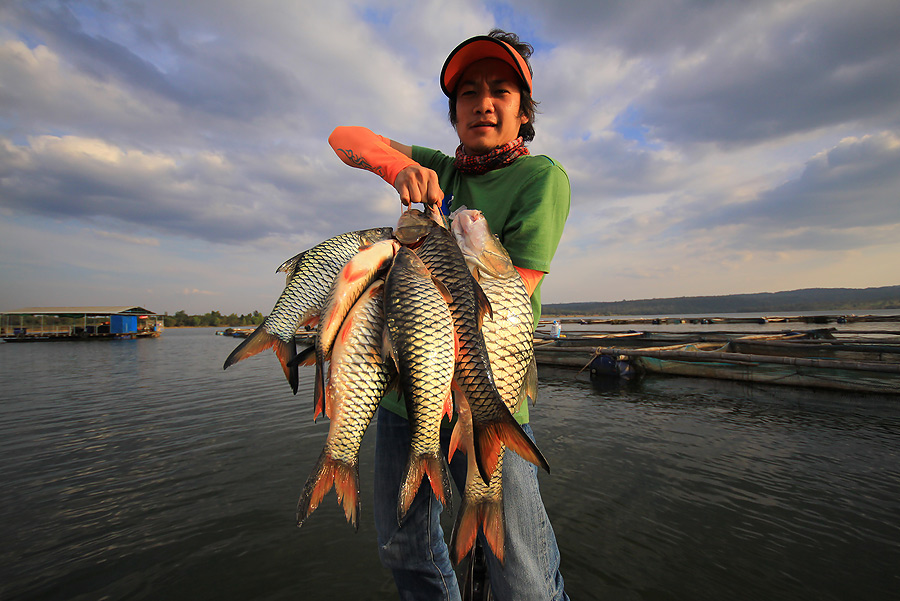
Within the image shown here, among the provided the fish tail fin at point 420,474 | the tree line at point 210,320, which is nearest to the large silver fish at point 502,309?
the fish tail fin at point 420,474

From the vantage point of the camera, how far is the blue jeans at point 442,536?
1.72 metres

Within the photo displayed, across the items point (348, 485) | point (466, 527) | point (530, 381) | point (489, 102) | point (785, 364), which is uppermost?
point (489, 102)

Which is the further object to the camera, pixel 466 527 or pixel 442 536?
pixel 442 536

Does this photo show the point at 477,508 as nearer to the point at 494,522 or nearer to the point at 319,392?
the point at 494,522

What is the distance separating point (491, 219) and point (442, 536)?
5.65 feet

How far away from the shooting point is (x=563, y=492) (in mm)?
5445

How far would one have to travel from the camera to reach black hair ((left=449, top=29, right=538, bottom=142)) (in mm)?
2111

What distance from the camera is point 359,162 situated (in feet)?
6.76

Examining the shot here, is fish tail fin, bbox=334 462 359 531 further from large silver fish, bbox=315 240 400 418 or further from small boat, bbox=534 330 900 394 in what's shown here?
small boat, bbox=534 330 900 394

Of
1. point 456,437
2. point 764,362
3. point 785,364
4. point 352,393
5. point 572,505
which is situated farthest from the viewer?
point 764,362

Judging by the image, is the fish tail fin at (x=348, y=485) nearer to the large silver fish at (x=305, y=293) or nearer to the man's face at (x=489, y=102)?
the large silver fish at (x=305, y=293)

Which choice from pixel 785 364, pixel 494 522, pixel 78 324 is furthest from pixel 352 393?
pixel 78 324

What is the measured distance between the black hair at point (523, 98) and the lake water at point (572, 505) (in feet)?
13.3

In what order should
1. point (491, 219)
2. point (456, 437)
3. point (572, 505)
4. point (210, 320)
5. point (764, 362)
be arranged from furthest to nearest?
point (210, 320) < point (764, 362) < point (572, 505) < point (491, 219) < point (456, 437)
